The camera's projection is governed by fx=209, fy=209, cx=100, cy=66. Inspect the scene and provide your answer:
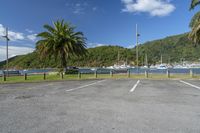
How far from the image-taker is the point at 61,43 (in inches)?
1569

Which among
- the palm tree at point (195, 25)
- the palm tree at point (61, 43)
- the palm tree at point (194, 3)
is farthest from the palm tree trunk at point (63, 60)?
the palm tree at point (194, 3)

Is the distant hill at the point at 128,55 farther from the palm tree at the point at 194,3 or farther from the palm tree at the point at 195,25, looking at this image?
the palm tree at the point at 194,3

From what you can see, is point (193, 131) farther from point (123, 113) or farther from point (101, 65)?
point (101, 65)

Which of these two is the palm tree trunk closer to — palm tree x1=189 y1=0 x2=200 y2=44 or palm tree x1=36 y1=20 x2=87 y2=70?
palm tree x1=36 y1=20 x2=87 y2=70

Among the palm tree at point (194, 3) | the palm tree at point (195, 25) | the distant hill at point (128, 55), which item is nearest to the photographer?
the palm tree at point (195, 25)

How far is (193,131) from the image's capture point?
504cm

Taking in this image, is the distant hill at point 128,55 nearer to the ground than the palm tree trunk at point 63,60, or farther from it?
farther from it

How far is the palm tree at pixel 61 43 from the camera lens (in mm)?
39031

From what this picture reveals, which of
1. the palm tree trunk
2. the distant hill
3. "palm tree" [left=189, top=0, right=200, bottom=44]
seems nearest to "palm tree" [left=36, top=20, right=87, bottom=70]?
the palm tree trunk

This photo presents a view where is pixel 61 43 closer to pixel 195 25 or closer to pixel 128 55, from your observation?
pixel 195 25

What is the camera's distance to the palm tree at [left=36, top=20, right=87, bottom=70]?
39.0 m

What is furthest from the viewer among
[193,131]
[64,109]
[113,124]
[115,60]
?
[115,60]

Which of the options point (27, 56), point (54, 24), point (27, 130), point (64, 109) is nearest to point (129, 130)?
point (27, 130)

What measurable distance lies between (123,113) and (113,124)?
144cm
